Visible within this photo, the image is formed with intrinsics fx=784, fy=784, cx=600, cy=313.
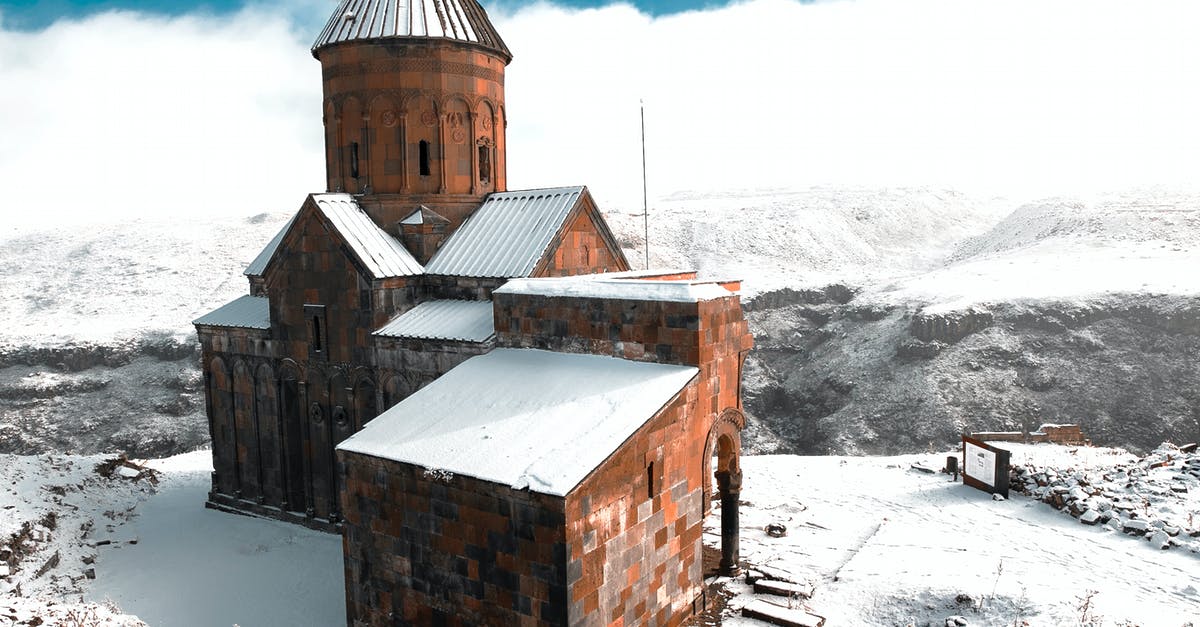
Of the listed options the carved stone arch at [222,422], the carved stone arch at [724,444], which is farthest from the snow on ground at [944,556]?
the carved stone arch at [222,422]

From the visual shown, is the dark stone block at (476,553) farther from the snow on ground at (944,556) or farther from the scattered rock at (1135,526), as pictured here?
the scattered rock at (1135,526)

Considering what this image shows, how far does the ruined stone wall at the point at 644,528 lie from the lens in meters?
7.75

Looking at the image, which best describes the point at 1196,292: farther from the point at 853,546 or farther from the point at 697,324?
the point at 697,324

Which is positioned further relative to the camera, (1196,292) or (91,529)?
(1196,292)

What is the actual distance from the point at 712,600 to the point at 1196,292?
29256 mm

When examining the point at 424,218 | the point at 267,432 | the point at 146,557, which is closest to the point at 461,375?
the point at 424,218

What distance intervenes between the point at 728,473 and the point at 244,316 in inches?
392

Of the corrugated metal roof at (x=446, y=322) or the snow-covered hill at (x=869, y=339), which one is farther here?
the snow-covered hill at (x=869, y=339)

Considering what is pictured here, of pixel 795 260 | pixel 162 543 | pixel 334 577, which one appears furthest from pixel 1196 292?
pixel 162 543

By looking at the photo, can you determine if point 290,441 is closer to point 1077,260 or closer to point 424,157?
point 424,157

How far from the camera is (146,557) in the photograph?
1255 cm

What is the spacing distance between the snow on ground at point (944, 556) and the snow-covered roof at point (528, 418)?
338 centimetres

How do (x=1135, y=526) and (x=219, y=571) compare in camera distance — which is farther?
(x=1135, y=526)

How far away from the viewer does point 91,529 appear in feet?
44.1
